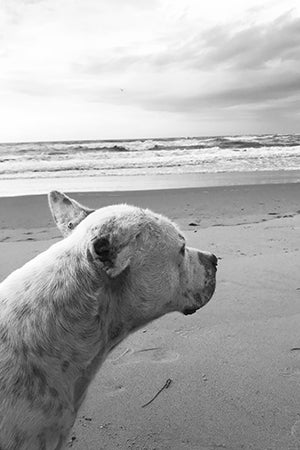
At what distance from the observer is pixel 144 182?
15500 millimetres

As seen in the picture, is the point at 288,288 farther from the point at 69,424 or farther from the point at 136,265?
the point at 69,424

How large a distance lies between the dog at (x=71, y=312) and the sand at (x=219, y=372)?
0.54 m

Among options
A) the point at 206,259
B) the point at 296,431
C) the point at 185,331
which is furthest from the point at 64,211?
the point at 296,431

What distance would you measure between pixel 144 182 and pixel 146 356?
1196 cm

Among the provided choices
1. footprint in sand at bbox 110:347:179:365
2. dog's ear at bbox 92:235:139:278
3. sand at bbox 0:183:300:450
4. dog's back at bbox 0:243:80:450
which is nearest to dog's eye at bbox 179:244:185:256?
dog's ear at bbox 92:235:139:278

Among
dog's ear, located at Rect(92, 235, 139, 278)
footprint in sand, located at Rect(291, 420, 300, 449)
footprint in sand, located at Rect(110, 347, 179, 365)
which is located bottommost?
footprint in sand, located at Rect(291, 420, 300, 449)

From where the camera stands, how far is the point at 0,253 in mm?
6539

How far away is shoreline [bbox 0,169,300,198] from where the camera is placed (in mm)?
13879

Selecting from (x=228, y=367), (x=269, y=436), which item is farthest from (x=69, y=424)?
(x=228, y=367)

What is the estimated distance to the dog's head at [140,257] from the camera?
2371mm

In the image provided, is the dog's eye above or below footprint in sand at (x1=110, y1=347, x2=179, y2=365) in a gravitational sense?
above

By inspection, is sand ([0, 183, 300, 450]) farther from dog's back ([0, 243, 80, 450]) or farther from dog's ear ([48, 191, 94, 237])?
dog's ear ([48, 191, 94, 237])

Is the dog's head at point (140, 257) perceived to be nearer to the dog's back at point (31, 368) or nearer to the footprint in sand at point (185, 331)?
the dog's back at point (31, 368)

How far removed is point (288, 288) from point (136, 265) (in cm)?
284
